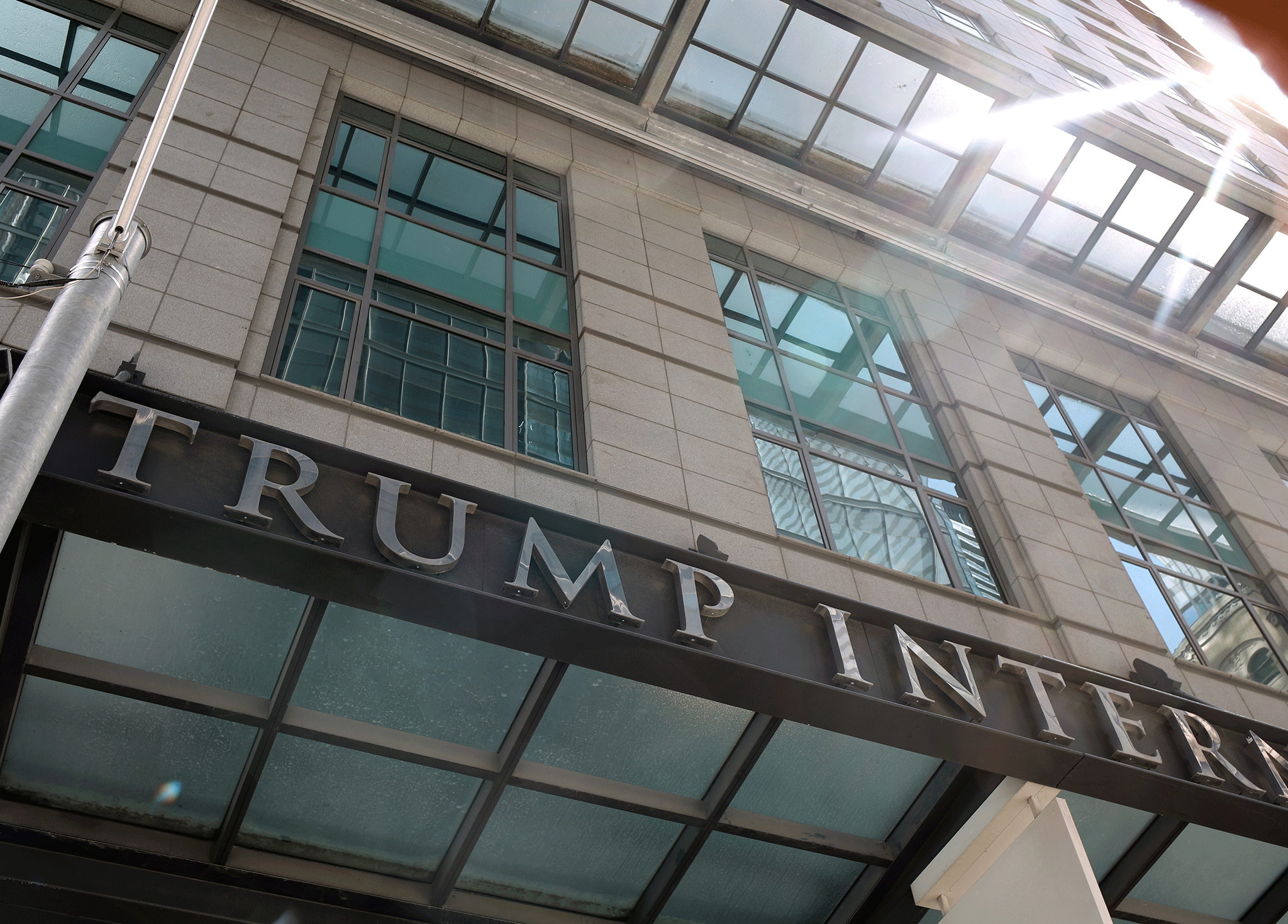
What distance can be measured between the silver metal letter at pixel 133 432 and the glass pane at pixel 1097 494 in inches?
466

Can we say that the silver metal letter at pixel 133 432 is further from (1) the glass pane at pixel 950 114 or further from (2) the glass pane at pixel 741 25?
(1) the glass pane at pixel 950 114

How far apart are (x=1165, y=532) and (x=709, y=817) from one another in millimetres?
10015

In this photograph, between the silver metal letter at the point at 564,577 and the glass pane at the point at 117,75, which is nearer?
the silver metal letter at the point at 564,577

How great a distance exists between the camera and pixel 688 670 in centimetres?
732

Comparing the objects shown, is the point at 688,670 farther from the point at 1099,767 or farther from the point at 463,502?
the point at 1099,767

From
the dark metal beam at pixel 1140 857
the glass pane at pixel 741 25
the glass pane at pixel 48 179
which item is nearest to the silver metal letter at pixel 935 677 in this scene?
the dark metal beam at pixel 1140 857

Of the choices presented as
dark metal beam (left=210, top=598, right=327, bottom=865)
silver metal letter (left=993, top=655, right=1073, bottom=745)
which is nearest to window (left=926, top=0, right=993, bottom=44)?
silver metal letter (left=993, top=655, right=1073, bottom=745)

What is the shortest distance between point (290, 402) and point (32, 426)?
5188 millimetres

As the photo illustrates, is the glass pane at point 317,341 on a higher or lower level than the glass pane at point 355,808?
higher

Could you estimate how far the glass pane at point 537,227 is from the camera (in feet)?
42.5

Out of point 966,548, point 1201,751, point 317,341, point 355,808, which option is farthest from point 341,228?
point 1201,751

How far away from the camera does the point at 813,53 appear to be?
16.4 m

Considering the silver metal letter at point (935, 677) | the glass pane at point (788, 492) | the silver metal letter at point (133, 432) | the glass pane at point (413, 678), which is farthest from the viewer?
the glass pane at point (788, 492)

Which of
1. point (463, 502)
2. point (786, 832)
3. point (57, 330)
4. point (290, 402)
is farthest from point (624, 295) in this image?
point (57, 330)
